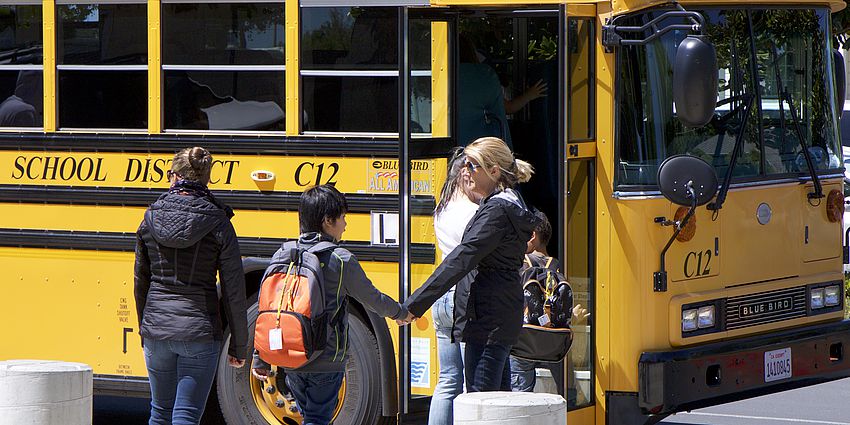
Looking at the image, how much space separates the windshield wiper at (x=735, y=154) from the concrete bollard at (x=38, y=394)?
9.40ft

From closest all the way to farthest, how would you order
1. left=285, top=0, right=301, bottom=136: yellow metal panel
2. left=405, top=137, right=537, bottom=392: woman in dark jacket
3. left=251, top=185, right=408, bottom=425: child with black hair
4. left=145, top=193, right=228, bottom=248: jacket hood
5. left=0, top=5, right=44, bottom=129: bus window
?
left=251, top=185, right=408, bottom=425: child with black hair → left=405, top=137, right=537, bottom=392: woman in dark jacket → left=145, top=193, right=228, bottom=248: jacket hood → left=285, top=0, right=301, bottom=136: yellow metal panel → left=0, top=5, right=44, bottom=129: bus window

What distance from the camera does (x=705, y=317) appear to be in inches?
255

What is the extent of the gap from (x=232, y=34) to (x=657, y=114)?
205cm

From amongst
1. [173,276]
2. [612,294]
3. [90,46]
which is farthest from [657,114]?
[90,46]

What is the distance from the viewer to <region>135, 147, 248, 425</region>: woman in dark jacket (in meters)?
5.59

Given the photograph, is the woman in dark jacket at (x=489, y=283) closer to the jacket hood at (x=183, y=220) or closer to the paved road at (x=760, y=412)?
the jacket hood at (x=183, y=220)

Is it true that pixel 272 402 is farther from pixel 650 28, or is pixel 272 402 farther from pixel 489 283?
pixel 650 28

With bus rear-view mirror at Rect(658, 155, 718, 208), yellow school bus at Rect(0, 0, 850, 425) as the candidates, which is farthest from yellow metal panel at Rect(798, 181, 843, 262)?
bus rear-view mirror at Rect(658, 155, 718, 208)

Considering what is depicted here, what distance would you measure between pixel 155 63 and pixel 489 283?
7.33ft

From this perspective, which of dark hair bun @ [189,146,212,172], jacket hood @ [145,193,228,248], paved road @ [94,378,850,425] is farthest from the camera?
paved road @ [94,378,850,425]

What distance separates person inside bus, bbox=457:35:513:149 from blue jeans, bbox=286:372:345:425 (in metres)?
1.59

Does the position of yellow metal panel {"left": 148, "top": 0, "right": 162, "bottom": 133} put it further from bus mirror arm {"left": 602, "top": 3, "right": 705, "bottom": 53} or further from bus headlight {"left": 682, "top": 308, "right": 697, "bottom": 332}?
bus headlight {"left": 682, "top": 308, "right": 697, "bottom": 332}

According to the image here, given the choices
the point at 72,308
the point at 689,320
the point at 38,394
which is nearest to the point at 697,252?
the point at 689,320

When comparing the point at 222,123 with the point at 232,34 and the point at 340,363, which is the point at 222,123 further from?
the point at 340,363
